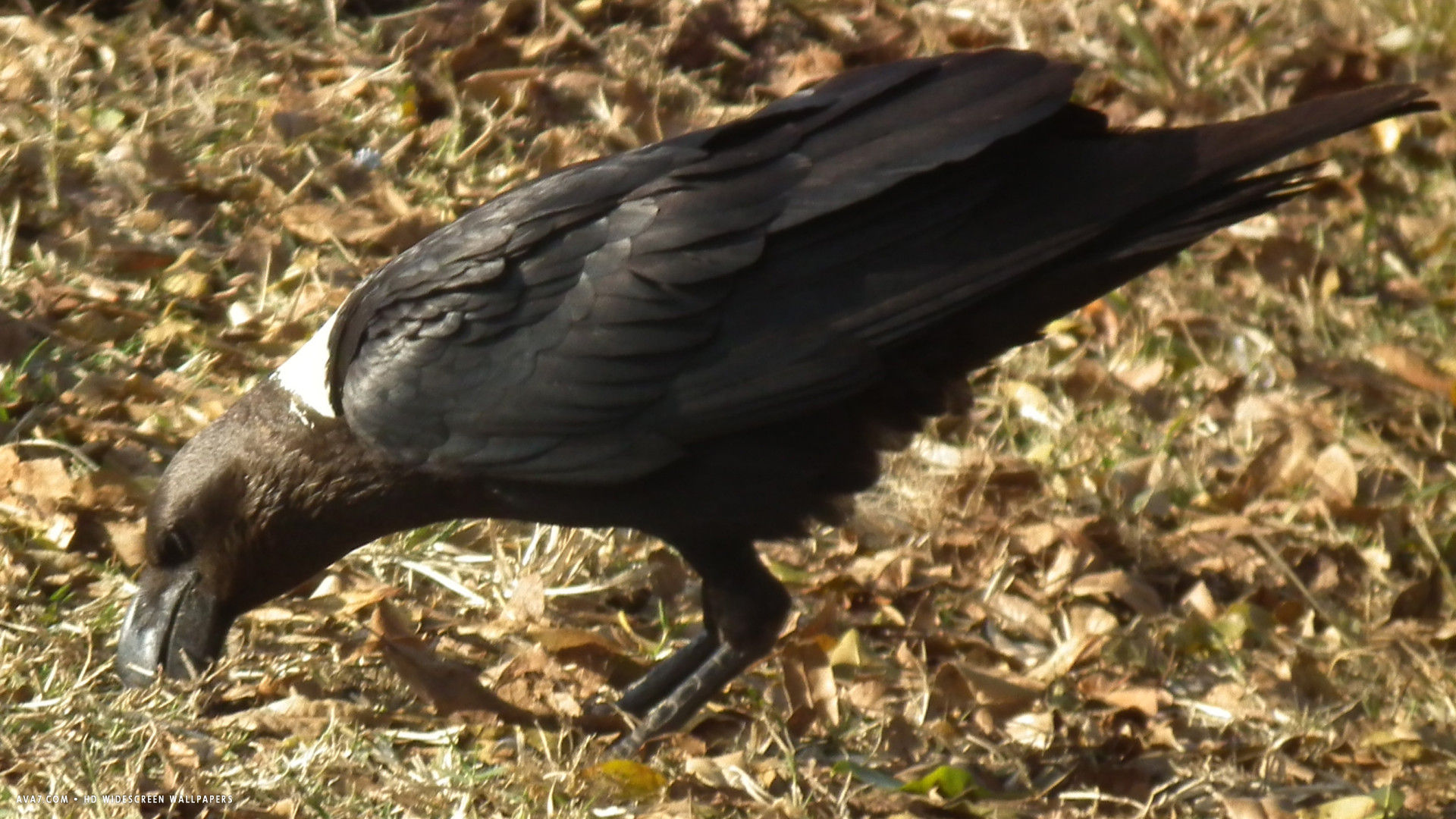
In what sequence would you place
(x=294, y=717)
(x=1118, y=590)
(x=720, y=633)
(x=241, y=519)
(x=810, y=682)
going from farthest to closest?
(x=1118, y=590), (x=810, y=682), (x=720, y=633), (x=241, y=519), (x=294, y=717)

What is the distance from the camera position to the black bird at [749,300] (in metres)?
3.76

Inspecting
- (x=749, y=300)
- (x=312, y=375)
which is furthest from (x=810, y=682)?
(x=312, y=375)

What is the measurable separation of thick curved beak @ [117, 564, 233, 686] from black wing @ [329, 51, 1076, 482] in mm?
576

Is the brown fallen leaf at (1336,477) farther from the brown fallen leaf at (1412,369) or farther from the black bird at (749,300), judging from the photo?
the black bird at (749,300)

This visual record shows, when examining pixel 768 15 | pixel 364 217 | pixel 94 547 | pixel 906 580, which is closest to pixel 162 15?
pixel 364 217

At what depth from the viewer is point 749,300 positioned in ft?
12.5

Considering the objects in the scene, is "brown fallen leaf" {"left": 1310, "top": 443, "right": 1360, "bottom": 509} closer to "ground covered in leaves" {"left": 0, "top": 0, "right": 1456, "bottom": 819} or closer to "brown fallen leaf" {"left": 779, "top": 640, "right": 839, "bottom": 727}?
"ground covered in leaves" {"left": 0, "top": 0, "right": 1456, "bottom": 819}

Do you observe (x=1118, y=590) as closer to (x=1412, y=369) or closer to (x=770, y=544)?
(x=770, y=544)

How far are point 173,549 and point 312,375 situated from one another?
0.50 meters

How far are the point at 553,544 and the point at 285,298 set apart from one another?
1398mm

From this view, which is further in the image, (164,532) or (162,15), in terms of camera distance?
(162,15)

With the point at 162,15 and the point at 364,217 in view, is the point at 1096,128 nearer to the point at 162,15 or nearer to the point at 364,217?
the point at 364,217

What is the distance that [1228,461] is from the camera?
5.51m

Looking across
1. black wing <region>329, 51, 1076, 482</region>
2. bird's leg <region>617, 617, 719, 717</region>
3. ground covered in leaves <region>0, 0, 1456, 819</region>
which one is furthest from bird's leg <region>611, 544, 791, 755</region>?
black wing <region>329, 51, 1076, 482</region>
